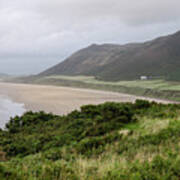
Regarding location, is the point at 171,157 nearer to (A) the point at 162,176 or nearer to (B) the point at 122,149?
(A) the point at 162,176

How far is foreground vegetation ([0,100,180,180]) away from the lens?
579 cm

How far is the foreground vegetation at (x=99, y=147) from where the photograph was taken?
579 cm

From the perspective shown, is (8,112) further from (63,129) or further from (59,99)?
(63,129)

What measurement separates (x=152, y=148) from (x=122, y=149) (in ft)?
3.83

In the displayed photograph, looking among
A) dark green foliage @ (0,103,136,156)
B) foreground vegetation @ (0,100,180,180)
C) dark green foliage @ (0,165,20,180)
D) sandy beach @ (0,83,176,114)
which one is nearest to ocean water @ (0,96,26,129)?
sandy beach @ (0,83,176,114)

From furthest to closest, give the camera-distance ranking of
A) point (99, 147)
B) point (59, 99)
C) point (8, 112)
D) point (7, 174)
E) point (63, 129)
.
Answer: point (59, 99) → point (8, 112) → point (63, 129) → point (99, 147) → point (7, 174)

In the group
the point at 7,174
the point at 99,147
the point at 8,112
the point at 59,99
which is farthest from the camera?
the point at 59,99

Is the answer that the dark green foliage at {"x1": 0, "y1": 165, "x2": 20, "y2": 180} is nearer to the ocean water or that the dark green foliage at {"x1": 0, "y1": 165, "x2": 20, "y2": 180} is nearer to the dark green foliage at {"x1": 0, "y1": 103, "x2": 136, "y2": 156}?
the dark green foliage at {"x1": 0, "y1": 103, "x2": 136, "y2": 156}

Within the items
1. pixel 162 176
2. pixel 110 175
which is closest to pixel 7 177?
pixel 110 175

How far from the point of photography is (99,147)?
31.1 feet

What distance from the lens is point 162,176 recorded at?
557cm

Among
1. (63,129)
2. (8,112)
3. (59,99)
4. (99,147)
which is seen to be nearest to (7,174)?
(99,147)

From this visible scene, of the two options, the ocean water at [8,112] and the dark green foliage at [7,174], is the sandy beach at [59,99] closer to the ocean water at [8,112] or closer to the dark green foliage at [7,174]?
the ocean water at [8,112]

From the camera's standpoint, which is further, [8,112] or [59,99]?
[59,99]
